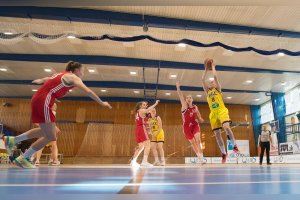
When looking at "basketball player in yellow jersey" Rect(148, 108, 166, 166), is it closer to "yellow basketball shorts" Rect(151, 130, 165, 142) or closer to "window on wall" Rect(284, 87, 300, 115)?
"yellow basketball shorts" Rect(151, 130, 165, 142)

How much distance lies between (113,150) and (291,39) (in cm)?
1486

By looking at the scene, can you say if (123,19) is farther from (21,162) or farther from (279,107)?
(279,107)

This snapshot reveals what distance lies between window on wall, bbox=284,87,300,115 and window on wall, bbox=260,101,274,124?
2183 millimetres

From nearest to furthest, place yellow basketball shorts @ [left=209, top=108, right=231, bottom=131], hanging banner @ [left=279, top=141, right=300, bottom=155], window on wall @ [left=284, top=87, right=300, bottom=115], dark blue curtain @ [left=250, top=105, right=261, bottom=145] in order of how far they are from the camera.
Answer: yellow basketball shorts @ [left=209, top=108, right=231, bottom=131] → hanging banner @ [left=279, top=141, right=300, bottom=155] → window on wall @ [left=284, top=87, right=300, bottom=115] → dark blue curtain @ [left=250, top=105, right=261, bottom=145]

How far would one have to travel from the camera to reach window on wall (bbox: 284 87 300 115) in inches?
801

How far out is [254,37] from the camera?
41.1 ft

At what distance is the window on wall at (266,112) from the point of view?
24.0 metres

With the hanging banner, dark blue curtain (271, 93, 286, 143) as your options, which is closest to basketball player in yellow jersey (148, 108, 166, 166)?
the hanging banner

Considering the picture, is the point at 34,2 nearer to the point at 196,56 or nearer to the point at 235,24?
the point at 235,24

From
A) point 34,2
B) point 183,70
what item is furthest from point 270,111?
point 34,2

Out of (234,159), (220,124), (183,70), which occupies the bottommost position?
(234,159)

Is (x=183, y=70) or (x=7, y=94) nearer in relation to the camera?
(x=183, y=70)

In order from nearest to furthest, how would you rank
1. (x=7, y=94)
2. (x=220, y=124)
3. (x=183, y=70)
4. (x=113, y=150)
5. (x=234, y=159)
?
(x=220, y=124), (x=183, y=70), (x=234, y=159), (x=113, y=150), (x=7, y=94)

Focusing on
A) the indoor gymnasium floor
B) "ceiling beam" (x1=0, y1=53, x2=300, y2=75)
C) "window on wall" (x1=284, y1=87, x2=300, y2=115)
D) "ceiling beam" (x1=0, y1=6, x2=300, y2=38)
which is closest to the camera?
the indoor gymnasium floor
